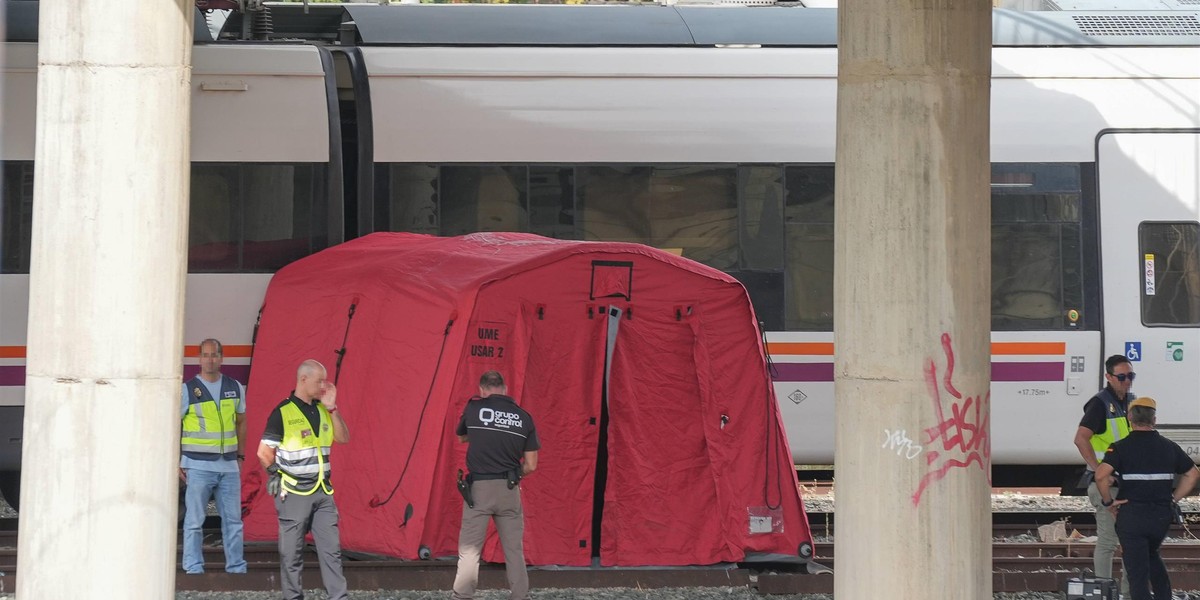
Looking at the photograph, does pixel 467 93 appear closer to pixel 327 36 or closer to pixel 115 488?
pixel 327 36

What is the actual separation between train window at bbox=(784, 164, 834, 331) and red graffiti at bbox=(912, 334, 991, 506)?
4.29 metres

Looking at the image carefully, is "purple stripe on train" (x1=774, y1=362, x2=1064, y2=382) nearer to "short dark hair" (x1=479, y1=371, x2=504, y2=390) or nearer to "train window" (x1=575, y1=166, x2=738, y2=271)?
"train window" (x1=575, y1=166, x2=738, y2=271)

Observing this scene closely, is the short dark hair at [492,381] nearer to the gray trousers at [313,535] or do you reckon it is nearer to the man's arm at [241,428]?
the gray trousers at [313,535]

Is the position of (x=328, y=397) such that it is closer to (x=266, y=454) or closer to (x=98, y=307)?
(x=266, y=454)

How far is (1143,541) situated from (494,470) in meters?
4.05

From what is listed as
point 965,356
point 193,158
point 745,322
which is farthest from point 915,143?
point 193,158

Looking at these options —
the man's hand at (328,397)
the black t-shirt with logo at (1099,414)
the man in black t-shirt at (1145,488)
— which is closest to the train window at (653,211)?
the black t-shirt with logo at (1099,414)

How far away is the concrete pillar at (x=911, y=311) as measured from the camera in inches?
272

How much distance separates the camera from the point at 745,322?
9578 millimetres

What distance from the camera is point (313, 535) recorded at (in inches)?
320

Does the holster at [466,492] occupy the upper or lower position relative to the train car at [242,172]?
lower

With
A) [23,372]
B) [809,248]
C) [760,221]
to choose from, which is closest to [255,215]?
[23,372]

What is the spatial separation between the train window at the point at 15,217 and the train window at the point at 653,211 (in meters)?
4.54

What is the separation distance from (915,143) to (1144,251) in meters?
5.51
